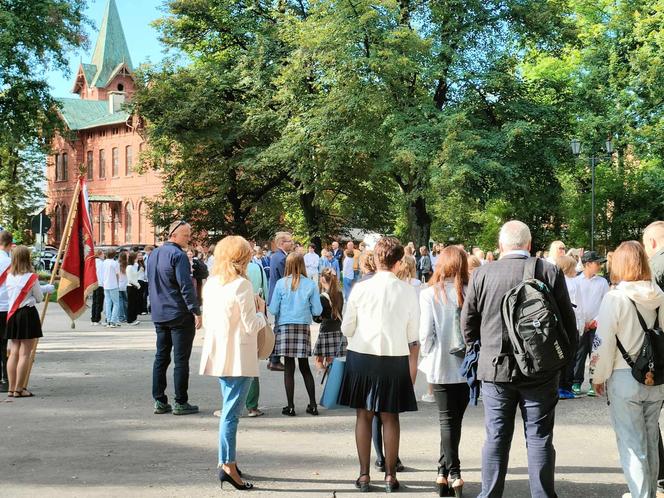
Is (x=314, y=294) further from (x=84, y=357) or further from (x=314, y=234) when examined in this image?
(x=314, y=234)

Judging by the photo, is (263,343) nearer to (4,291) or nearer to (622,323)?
(622,323)

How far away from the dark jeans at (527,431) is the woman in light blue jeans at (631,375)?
1.75 ft

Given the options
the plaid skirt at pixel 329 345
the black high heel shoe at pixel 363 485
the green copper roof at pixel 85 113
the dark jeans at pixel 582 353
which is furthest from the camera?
the green copper roof at pixel 85 113

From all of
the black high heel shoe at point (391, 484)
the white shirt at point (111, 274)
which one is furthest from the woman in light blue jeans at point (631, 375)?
the white shirt at point (111, 274)

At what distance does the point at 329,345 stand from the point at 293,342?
405mm

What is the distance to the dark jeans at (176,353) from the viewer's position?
9.41 meters

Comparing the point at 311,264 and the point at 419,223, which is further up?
the point at 419,223

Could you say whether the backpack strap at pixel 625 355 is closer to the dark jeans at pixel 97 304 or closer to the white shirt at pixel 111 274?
the white shirt at pixel 111 274

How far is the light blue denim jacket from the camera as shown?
9.30m

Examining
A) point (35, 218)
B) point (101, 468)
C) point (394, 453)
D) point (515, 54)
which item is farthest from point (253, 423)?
point (515, 54)

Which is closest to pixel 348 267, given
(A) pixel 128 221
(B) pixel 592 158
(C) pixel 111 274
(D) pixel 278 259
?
(C) pixel 111 274

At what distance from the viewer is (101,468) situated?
7.12 meters

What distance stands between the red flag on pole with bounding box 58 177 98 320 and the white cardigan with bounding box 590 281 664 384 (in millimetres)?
8515

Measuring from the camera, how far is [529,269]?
5.44 m
